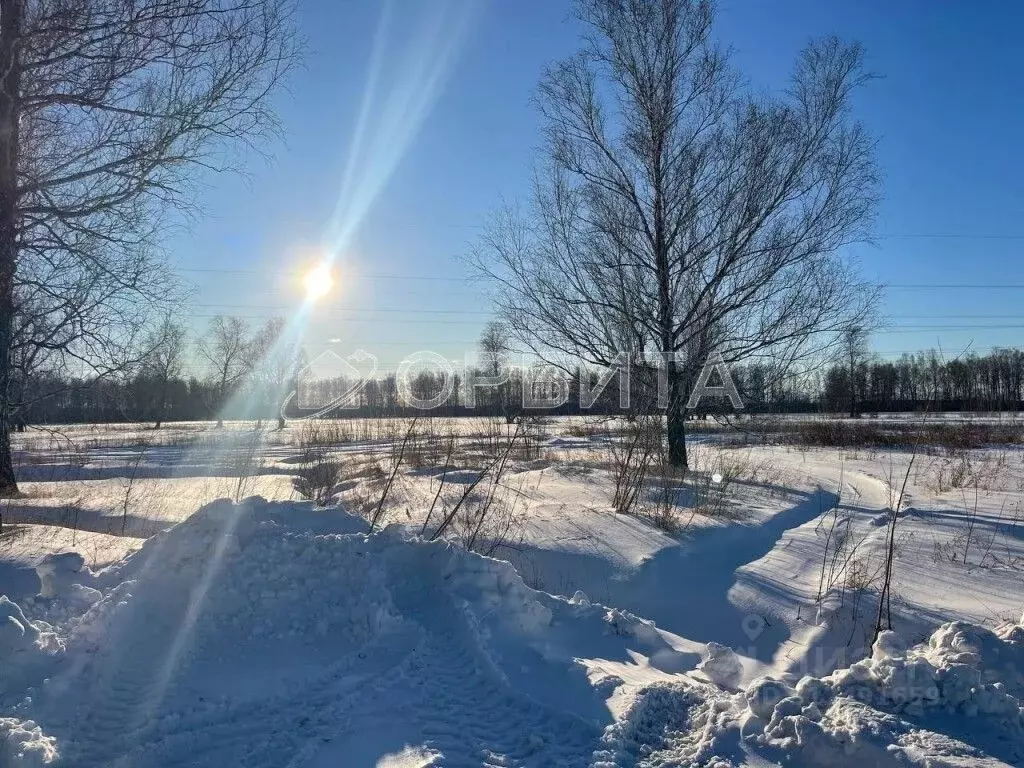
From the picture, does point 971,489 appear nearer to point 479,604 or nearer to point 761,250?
point 761,250

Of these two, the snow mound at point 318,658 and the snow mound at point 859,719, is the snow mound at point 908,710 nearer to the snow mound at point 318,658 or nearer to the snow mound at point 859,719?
the snow mound at point 859,719

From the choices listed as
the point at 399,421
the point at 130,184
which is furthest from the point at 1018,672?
the point at 399,421

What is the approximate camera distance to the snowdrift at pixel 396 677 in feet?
8.20

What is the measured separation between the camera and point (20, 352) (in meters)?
6.86

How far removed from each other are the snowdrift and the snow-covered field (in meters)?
0.01

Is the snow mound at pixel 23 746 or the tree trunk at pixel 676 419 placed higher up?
the tree trunk at pixel 676 419

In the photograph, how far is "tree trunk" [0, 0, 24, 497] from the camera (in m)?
6.12

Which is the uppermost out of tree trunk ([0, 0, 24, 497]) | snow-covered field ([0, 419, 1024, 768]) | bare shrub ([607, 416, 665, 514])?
tree trunk ([0, 0, 24, 497])

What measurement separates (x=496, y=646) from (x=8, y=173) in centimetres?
676

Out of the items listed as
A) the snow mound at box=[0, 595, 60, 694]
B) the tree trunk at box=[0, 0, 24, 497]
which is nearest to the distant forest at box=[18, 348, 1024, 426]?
the tree trunk at box=[0, 0, 24, 497]

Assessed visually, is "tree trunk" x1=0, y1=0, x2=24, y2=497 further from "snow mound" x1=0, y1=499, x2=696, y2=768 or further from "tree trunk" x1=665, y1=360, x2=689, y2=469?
"tree trunk" x1=665, y1=360, x2=689, y2=469

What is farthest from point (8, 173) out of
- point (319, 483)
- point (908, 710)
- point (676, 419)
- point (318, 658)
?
point (676, 419)

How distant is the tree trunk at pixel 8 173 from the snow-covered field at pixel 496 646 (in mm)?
1828

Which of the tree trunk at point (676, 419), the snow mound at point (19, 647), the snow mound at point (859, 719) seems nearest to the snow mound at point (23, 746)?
the snow mound at point (19, 647)
